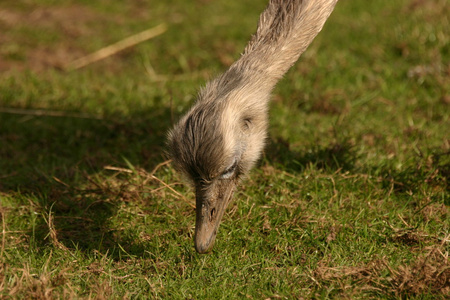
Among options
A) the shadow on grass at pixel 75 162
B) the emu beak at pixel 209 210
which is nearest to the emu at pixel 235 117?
the emu beak at pixel 209 210

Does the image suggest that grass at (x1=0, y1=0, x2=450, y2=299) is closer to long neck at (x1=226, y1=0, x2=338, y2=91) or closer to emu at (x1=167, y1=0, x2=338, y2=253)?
emu at (x1=167, y1=0, x2=338, y2=253)

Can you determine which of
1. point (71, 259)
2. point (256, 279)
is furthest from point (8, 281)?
point (256, 279)

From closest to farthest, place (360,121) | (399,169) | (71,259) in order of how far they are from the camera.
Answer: (71,259) → (399,169) → (360,121)

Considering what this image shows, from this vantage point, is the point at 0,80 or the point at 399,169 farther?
the point at 0,80

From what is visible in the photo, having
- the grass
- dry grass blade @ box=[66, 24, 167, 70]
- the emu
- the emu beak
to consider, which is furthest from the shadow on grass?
dry grass blade @ box=[66, 24, 167, 70]

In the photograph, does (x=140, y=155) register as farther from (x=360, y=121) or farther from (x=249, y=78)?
(x=360, y=121)

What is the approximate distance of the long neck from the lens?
4453 millimetres

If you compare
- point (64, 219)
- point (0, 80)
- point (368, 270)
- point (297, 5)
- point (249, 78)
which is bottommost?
point (0, 80)

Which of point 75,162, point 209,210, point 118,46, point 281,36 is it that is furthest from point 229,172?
point 118,46

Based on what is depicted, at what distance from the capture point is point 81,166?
211 inches

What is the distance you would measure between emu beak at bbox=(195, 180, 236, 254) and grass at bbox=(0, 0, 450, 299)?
20cm

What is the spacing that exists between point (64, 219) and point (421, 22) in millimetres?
5184

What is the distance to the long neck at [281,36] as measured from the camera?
4453 millimetres

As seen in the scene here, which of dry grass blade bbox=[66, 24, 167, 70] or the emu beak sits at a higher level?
the emu beak
